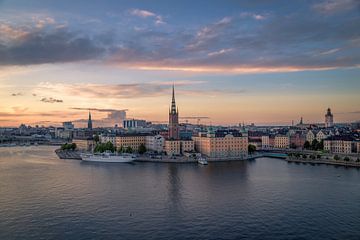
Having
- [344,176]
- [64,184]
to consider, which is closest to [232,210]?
[64,184]

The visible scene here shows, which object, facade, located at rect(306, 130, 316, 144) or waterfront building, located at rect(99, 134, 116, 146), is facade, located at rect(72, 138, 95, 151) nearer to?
waterfront building, located at rect(99, 134, 116, 146)

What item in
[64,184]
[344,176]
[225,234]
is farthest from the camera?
[344,176]

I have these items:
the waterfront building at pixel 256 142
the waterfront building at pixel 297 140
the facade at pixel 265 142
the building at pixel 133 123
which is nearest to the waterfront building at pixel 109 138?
the waterfront building at pixel 256 142

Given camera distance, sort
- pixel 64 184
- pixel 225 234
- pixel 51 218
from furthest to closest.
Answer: pixel 64 184 < pixel 51 218 < pixel 225 234

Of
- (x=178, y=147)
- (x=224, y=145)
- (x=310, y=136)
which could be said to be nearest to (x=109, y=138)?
(x=178, y=147)

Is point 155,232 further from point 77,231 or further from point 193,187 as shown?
point 193,187

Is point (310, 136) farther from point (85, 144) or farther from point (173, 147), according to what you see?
point (85, 144)

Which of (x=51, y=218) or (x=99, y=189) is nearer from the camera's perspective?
(x=51, y=218)

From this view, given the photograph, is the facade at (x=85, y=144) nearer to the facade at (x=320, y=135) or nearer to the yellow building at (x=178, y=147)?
the yellow building at (x=178, y=147)
